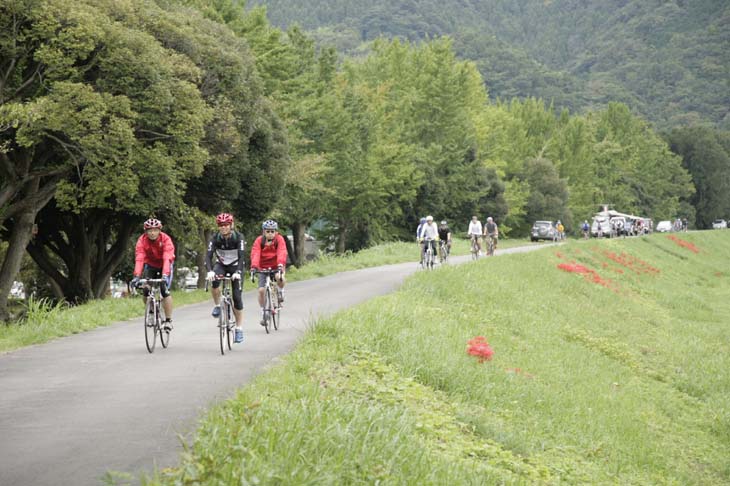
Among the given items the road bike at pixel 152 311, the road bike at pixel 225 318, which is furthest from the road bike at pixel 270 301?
the road bike at pixel 152 311

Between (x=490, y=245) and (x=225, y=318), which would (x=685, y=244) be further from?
(x=225, y=318)

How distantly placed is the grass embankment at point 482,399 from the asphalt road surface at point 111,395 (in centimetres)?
63

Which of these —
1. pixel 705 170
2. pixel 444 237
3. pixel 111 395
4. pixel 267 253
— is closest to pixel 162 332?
pixel 267 253

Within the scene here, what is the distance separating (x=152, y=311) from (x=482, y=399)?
5109 millimetres

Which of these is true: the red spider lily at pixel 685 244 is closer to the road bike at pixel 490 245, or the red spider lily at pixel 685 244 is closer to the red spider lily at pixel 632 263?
the red spider lily at pixel 632 263

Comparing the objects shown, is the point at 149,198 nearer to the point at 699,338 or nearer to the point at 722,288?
the point at 699,338

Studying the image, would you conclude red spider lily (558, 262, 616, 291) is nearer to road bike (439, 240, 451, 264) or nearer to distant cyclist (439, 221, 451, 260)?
road bike (439, 240, 451, 264)

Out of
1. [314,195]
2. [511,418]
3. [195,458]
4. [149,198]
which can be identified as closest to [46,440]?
[195,458]

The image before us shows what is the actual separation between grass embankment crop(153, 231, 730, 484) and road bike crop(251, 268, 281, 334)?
1.49 metres

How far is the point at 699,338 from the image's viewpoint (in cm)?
2722

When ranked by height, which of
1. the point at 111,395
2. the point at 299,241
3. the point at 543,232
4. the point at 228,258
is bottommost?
the point at 111,395

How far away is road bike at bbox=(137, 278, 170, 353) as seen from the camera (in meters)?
12.9

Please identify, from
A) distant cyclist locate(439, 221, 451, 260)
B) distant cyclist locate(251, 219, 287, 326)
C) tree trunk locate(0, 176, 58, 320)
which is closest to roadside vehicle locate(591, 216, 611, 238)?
distant cyclist locate(439, 221, 451, 260)

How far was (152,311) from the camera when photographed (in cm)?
1320
